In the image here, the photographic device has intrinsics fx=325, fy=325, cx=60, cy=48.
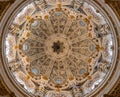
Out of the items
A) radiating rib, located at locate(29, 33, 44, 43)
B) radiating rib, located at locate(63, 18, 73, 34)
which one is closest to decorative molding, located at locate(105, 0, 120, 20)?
radiating rib, located at locate(63, 18, 73, 34)

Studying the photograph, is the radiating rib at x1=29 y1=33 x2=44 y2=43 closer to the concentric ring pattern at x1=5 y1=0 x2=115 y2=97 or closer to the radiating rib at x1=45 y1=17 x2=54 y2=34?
the concentric ring pattern at x1=5 y1=0 x2=115 y2=97

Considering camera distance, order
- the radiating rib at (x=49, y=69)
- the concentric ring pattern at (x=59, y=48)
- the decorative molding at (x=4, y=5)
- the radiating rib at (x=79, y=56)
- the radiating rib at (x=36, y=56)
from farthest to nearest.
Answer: the radiating rib at (x=79, y=56), the radiating rib at (x=36, y=56), the radiating rib at (x=49, y=69), the concentric ring pattern at (x=59, y=48), the decorative molding at (x=4, y=5)

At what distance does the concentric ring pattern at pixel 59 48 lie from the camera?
87.8 ft

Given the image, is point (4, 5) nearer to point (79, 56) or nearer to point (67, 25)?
point (67, 25)

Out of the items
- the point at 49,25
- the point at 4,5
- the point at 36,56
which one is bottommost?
the point at 4,5

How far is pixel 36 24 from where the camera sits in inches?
1214

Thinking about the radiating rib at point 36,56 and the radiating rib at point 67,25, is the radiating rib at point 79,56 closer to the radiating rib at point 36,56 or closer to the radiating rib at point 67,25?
the radiating rib at point 67,25

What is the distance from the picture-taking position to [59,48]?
33.1 meters

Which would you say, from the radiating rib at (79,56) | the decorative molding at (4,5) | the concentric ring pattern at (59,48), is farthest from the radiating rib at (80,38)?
the decorative molding at (4,5)

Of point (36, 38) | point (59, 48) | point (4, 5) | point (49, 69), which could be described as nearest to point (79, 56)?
point (59, 48)

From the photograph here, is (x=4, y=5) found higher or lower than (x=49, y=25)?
lower

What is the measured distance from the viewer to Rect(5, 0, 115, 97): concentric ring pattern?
26.8 metres

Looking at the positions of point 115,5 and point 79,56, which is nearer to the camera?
point 115,5

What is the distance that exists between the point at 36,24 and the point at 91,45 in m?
5.58
